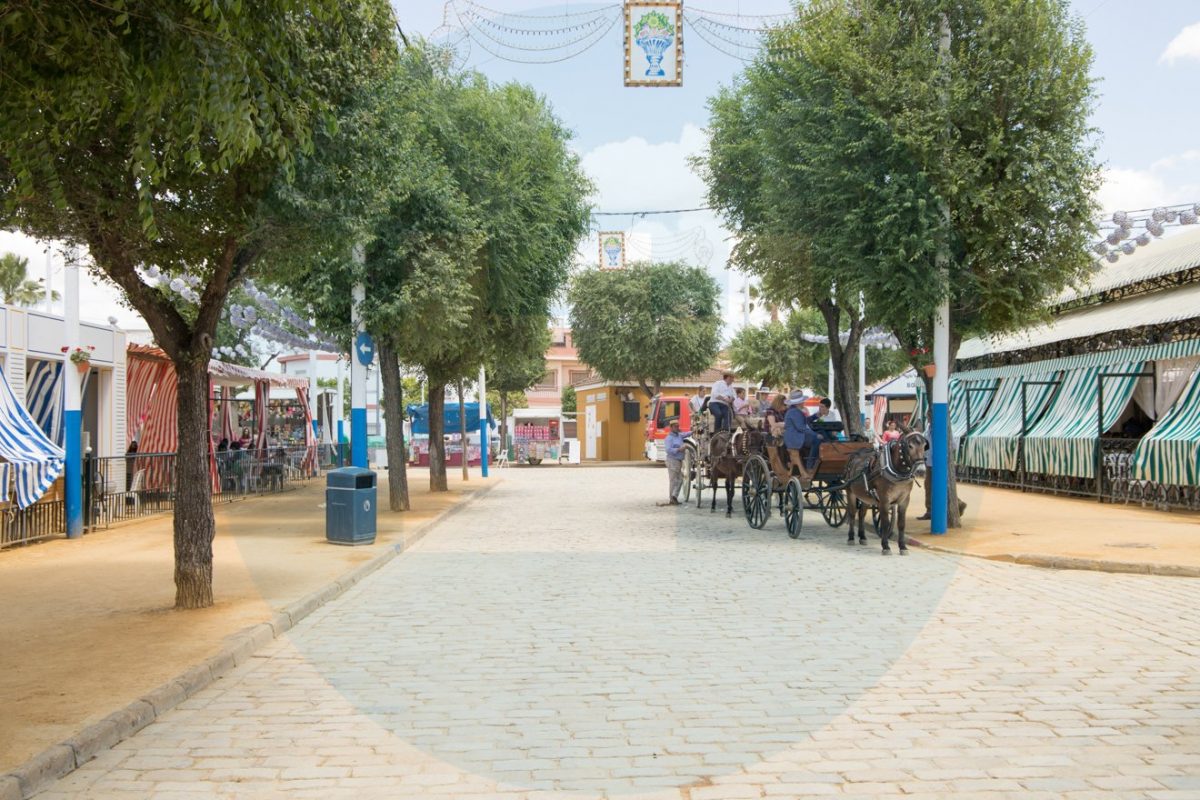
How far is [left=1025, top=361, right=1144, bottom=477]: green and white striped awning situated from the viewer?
75.2ft

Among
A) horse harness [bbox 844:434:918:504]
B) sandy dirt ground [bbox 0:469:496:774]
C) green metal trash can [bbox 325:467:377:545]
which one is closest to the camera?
sandy dirt ground [bbox 0:469:496:774]

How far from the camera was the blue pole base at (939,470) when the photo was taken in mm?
16375

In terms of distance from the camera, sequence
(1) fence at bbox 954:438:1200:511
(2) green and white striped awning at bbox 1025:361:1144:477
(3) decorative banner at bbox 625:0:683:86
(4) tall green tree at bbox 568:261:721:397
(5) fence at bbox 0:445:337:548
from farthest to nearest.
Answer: (4) tall green tree at bbox 568:261:721:397, (2) green and white striped awning at bbox 1025:361:1144:477, (1) fence at bbox 954:438:1200:511, (3) decorative banner at bbox 625:0:683:86, (5) fence at bbox 0:445:337:548

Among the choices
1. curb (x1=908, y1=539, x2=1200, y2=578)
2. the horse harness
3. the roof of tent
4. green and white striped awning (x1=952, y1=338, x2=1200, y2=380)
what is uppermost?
the roof of tent

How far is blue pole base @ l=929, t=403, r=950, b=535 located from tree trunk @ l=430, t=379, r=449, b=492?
14.4 m

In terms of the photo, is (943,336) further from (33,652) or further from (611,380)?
(611,380)

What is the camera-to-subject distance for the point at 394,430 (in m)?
21.0

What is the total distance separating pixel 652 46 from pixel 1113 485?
13689mm

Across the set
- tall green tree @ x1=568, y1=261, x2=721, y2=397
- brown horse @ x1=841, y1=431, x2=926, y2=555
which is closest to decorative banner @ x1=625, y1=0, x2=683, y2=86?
brown horse @ x1=841, y1=431, x2=926, y2=555

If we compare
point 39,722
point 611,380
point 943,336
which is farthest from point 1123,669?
point 611,380

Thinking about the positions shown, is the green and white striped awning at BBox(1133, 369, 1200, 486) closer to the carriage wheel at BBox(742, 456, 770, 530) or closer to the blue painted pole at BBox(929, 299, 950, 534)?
the blue painted pole at BBox(929, 299, 950, 534)

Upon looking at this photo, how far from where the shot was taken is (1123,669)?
7.59m

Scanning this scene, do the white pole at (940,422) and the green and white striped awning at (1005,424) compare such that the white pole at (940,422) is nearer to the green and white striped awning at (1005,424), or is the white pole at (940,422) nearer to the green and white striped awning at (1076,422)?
the green and white striped awning at (1076,422)

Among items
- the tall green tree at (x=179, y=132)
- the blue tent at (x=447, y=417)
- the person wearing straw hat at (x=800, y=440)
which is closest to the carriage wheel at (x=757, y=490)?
the person wearing straw hat at (x=800, y=440)
